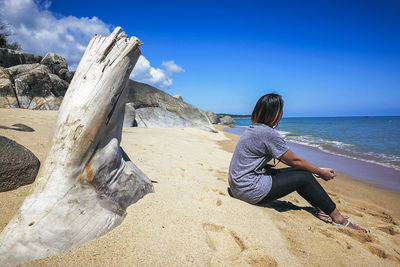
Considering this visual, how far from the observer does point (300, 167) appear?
254 cm

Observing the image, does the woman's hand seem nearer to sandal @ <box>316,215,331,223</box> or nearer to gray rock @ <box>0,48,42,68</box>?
sandal @ <box>316,215,331,223</box>

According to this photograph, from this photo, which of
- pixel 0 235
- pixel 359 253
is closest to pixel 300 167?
pixel 359 253

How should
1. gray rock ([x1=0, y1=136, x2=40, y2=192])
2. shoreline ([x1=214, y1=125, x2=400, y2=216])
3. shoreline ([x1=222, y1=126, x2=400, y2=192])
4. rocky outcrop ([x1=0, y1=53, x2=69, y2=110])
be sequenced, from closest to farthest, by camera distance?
gray rock ([x1=0, y1=136, x2=40, y2=192]), shoreline ([x1=214, y1=125, x2=400, y2=216]), shoreline ([x1=222, y1=126, x2=400, y2=192]), rocky outcrop ([x1=0, y1=53, x2=69, y2=110])

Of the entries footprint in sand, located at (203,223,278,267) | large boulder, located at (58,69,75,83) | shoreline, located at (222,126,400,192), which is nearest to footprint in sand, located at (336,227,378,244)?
footprint in sand, located at (203,223,278,267)

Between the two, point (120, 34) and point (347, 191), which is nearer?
point (120, 34)

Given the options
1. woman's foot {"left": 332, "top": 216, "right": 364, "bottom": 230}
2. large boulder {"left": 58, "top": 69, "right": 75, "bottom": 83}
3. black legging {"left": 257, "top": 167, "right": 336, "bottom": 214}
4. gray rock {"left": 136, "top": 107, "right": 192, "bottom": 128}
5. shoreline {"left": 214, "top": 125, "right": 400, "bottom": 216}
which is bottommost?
shoreline {"left": 214, "top": 125, "right": 400, "bottom": 216}

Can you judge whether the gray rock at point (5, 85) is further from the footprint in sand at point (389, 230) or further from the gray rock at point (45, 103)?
the footprint in sand at point (389, 230)

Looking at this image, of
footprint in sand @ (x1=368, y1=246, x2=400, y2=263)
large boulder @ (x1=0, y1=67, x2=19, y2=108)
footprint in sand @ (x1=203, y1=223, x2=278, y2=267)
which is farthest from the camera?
large boulder @ (x1=0, y1=67, x2=19, y2=108)

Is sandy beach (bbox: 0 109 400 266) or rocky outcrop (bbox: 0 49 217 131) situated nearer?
Answer: sandy beach (bbox: 0 109 400 266)

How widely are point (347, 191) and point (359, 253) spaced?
2.82 meters

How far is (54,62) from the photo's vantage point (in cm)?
1344

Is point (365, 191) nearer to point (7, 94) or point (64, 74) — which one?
point (7, 94)

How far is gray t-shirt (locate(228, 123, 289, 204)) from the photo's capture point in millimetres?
2477

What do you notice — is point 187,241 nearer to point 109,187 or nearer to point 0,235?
point 109,187
